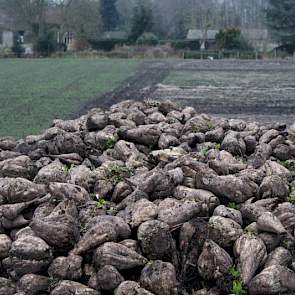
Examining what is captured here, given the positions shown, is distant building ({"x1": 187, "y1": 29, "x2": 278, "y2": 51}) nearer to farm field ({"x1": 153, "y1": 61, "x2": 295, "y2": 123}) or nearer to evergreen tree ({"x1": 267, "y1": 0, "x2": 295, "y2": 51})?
evergreen tree ({"x1": 267, "y1": 0, "x2": 295, "y2": 51})

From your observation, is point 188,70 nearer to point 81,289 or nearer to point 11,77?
point 11,77

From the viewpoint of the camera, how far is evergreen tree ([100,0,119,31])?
3438 inches

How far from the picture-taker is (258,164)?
681 cm

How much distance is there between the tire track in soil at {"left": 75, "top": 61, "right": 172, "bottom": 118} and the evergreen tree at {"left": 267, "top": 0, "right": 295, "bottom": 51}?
2590cm

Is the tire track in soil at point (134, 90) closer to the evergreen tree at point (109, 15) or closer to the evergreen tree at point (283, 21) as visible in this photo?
the evergreen tree at point (283, 21)

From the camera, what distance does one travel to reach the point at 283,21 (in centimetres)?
6469

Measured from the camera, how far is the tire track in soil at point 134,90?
23.8 m

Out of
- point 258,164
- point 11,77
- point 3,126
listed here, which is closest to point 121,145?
point 258,164

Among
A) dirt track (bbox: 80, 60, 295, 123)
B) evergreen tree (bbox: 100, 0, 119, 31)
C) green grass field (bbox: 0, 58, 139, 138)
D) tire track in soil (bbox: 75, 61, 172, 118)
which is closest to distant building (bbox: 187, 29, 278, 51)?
evergreen tree (bbox: 100, 0, 119, 31)

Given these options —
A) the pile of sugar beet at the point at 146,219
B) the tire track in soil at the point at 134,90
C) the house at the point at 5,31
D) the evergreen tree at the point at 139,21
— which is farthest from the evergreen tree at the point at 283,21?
the pile of sugar beet at the point at 146,219

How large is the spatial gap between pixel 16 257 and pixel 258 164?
307cm

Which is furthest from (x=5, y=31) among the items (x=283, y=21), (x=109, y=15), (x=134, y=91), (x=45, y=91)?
(x=134, y=91)

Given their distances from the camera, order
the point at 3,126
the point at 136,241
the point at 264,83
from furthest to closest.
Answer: the point at 264,83 < the point at 3,126 < the point at 136,241

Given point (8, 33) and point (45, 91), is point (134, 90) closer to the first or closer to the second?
point (45, 91)
